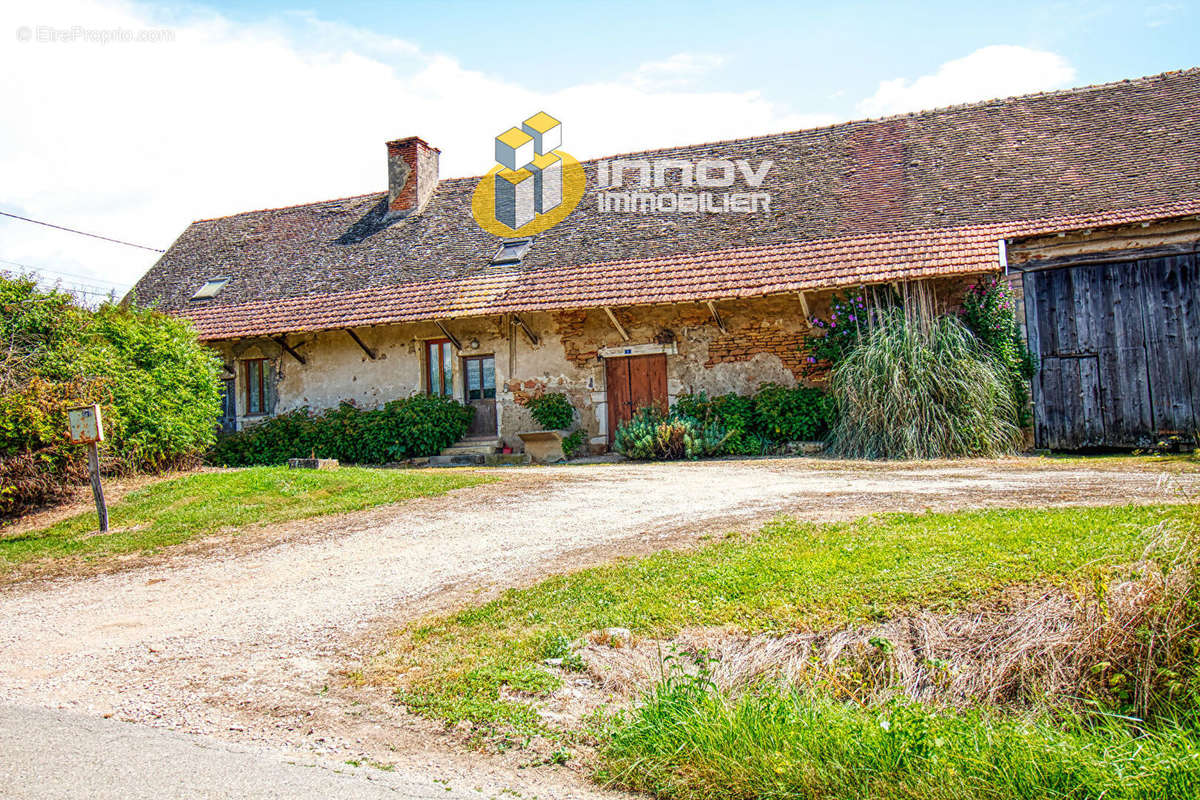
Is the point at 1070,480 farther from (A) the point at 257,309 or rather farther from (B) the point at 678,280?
(A) the point at 257,309

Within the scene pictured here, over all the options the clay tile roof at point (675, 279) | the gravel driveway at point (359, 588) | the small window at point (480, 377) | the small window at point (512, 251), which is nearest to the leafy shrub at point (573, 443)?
the small window at point (480, 377)

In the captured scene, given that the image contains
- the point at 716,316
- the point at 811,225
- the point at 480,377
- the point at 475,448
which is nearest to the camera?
the point at 716,316

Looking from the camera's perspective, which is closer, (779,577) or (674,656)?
(674,656)

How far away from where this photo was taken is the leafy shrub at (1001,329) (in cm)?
1362

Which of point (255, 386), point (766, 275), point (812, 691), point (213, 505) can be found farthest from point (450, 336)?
point (812, 691)

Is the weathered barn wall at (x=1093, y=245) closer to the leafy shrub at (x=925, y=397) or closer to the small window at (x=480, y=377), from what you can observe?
the leafy shrub at (x=925, y=397)

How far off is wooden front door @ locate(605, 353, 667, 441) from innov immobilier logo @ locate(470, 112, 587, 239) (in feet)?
13.7

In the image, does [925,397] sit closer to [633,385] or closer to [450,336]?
[633,385]

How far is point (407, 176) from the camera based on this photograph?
67.7 feet

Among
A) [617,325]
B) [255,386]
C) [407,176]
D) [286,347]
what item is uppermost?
[407,176]

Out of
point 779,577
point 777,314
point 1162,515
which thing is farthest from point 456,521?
point 777,314

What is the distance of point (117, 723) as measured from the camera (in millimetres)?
4336

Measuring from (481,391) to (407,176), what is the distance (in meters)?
6.17

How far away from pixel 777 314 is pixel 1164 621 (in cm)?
1121
